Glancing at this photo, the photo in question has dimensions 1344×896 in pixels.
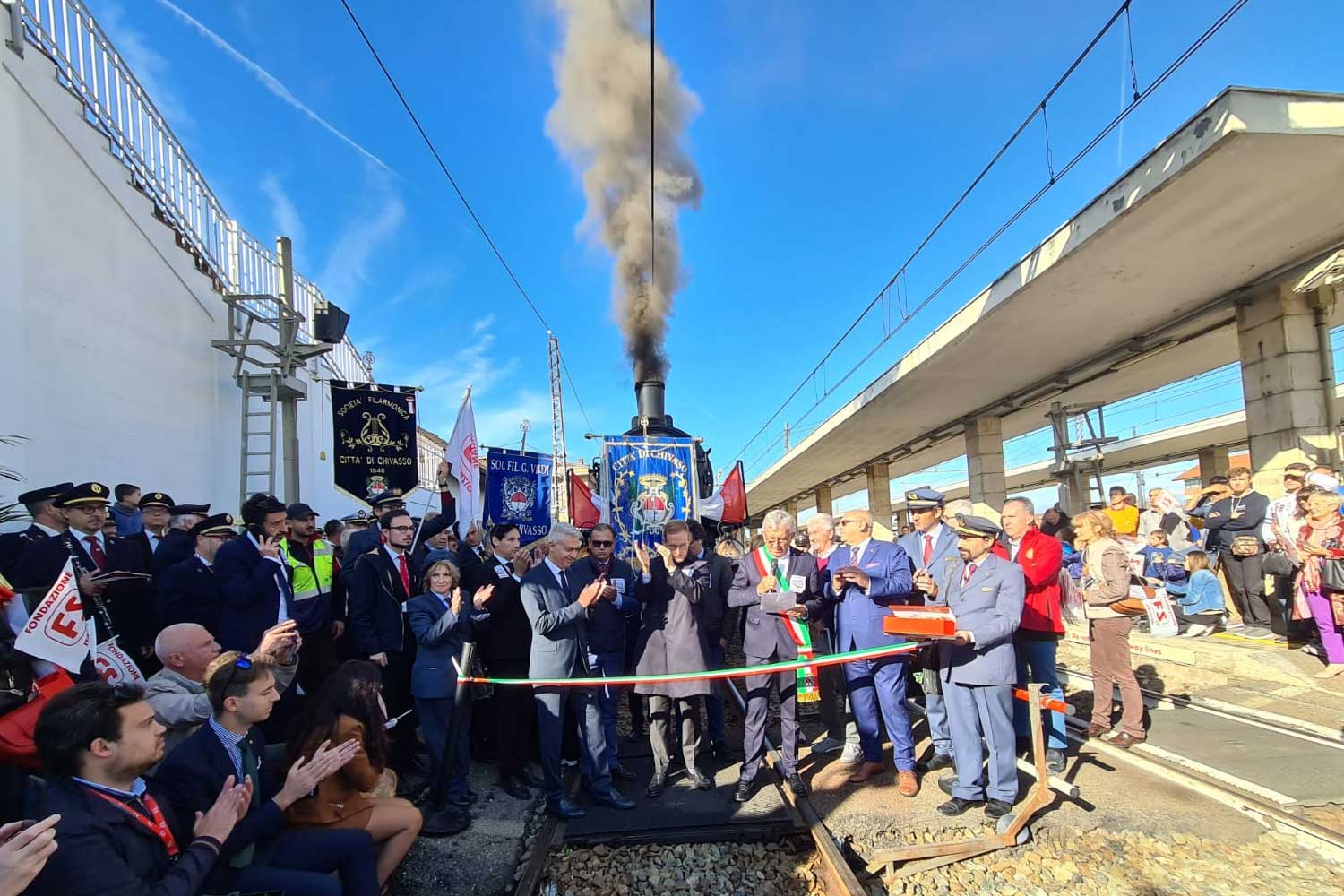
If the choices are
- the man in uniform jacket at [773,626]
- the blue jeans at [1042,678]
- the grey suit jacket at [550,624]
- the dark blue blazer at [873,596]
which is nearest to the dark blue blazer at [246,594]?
the grey suit jacket at [550,624]

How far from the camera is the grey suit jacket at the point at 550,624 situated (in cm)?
427

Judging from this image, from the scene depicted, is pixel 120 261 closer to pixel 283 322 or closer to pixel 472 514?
pixel 283 322

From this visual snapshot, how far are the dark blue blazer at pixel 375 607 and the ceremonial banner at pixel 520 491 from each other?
3.49 metres

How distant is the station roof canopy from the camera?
537 centimetres

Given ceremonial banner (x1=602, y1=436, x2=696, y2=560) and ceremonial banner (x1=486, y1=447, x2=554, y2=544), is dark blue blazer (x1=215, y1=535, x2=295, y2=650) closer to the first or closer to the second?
ceremonial banner (x1=486, y1=447, x2=554, y2=544)

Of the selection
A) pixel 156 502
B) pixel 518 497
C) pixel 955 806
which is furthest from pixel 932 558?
pixel 156 502

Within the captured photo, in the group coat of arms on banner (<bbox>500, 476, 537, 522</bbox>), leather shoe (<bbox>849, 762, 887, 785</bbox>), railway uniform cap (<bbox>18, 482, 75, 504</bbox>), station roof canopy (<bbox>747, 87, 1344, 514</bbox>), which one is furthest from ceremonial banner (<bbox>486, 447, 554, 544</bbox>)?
station roof canopy (<bbox>747, 87, 1344, 514</bbox>)

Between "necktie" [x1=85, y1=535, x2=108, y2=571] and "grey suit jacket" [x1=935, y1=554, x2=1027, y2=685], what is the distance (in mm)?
5329

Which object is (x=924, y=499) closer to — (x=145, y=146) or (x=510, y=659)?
(x=510, y=659)

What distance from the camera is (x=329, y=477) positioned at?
37.7ft

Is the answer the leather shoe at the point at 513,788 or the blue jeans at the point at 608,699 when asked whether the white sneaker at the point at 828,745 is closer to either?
the blue jeans at the point at 608,699

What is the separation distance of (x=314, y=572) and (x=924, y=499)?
4.52 meters

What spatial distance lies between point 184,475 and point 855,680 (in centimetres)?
740

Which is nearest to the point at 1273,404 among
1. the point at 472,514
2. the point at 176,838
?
the point at 472,514
